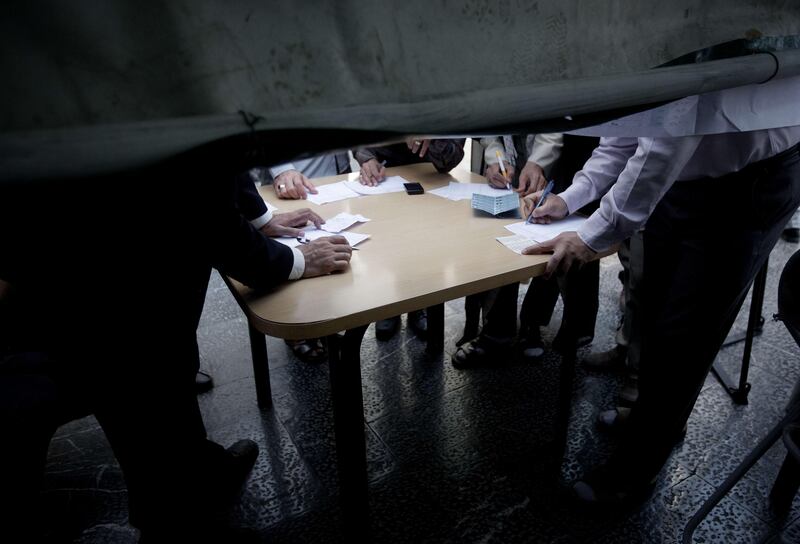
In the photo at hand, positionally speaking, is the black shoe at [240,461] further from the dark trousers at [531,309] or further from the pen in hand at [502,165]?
the pen in hand at [502,165]

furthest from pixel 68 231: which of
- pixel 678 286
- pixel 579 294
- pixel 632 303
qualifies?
pixel 632 303

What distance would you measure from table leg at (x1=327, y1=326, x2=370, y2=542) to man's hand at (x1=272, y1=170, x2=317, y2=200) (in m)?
1.02

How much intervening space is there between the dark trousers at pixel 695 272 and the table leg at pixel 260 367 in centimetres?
151

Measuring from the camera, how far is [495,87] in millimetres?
738

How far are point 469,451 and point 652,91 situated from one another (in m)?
1.67

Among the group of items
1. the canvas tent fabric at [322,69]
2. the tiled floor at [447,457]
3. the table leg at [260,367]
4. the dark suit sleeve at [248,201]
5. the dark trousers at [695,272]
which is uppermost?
the canvas tent fabric at [322,69]

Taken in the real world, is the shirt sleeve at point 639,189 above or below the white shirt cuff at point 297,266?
above

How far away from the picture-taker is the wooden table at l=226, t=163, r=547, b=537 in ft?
4.21

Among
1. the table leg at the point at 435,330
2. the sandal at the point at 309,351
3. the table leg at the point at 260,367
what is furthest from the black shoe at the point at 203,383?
the table leg at the point at 435,330

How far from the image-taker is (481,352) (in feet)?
8.75

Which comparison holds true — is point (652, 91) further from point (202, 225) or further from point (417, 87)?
point (202, 225)

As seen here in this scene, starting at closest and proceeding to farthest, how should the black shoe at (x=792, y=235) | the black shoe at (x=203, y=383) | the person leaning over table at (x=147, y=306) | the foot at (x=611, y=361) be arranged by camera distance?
the person leaning over table at (x=147, y=306)
the black shoe at (x=203, y=383)
the foot at (x=611, y=361)
the black shoe at (x=792, y=235)

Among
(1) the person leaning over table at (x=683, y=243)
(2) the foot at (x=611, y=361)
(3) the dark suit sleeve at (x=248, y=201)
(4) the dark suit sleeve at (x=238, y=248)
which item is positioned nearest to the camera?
(4) the dark suit sleeve at (x=238, y=248)

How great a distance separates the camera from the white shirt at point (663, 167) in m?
1.35
